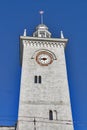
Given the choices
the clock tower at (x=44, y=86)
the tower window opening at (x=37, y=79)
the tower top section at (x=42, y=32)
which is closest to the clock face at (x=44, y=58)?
the clock tower at (x=44, y=86)

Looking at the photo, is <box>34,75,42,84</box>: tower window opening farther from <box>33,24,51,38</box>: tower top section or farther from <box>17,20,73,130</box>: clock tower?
<box>33,24,51,38</box>: tower top section

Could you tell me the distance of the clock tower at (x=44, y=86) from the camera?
3369 cm

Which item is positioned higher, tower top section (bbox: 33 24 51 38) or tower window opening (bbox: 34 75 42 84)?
tower top section (bbox: 33 24 51 38)

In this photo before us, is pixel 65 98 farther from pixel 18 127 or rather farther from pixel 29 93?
pixel 18 127

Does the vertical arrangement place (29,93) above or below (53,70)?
below

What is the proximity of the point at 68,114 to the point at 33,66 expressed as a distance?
899 centimetres

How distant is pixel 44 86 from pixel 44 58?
5215mm

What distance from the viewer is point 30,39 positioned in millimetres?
43500

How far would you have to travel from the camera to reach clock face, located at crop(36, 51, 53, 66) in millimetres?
40456

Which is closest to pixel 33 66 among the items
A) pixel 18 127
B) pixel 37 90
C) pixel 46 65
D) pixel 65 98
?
pixel 46 65

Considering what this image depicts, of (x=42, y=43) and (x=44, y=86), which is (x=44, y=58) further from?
(x=44, y=86)

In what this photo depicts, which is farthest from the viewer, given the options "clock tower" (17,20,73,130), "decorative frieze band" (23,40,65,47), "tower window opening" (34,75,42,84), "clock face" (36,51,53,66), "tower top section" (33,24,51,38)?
"tower top section" (33,24,51,38)

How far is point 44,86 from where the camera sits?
37.5 meters

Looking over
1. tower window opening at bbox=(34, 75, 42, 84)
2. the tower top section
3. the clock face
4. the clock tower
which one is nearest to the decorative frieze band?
the clock tower
